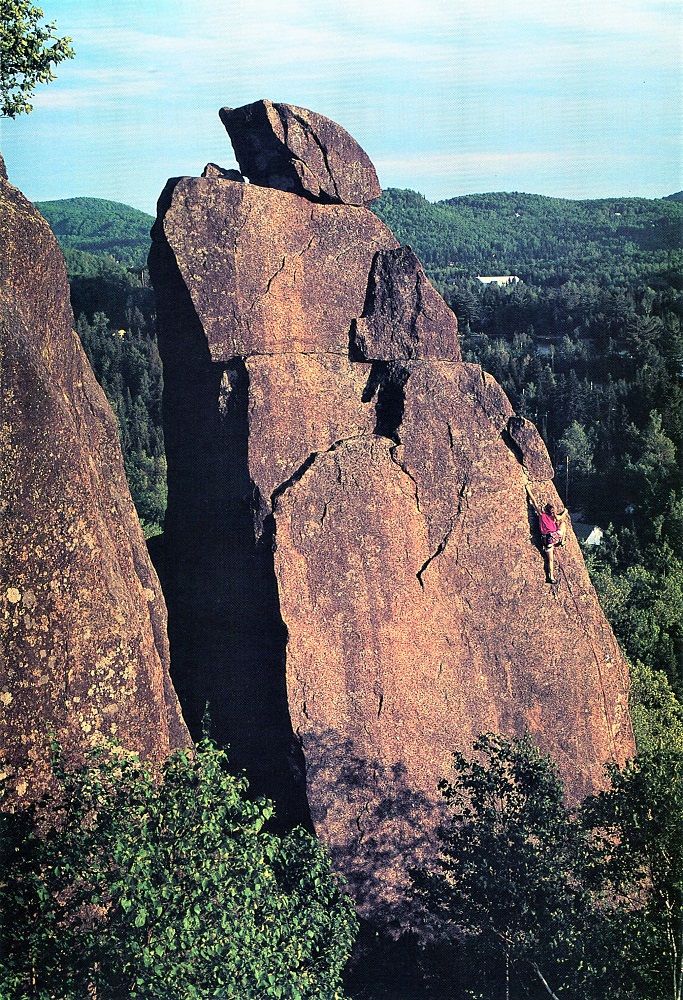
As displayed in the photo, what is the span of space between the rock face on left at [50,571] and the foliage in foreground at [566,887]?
5005 millimetres

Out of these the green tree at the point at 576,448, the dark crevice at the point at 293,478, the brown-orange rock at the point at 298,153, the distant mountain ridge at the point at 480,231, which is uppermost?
the distant mountain ridge at the point at 480,231

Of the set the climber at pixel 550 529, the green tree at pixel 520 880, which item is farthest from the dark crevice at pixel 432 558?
the green tree at pixel 520 880

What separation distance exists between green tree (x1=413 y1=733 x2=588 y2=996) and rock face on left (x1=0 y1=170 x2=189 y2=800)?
484 cm

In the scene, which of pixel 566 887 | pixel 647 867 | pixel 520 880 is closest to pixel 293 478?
pixel 520 880

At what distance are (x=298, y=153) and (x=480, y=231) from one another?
135541 millimetres

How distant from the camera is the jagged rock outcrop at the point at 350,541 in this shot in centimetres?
1859

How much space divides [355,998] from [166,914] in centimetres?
764

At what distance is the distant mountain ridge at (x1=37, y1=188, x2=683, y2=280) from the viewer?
117250mm

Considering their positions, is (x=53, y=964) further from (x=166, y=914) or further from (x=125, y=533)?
(x=125, y=533)

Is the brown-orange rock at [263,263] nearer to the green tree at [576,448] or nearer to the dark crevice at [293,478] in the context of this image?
the dark crevice at [293,478]

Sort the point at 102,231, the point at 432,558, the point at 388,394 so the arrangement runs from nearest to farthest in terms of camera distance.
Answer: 1. the point at 432,558
2. the point at 388,394
3. the point at 102,231

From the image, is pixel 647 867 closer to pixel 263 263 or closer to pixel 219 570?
pixel 219 570

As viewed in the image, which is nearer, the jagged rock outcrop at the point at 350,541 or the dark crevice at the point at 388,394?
the jagged rock outcrop at the point at 350,541

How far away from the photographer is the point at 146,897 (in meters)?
11.1
